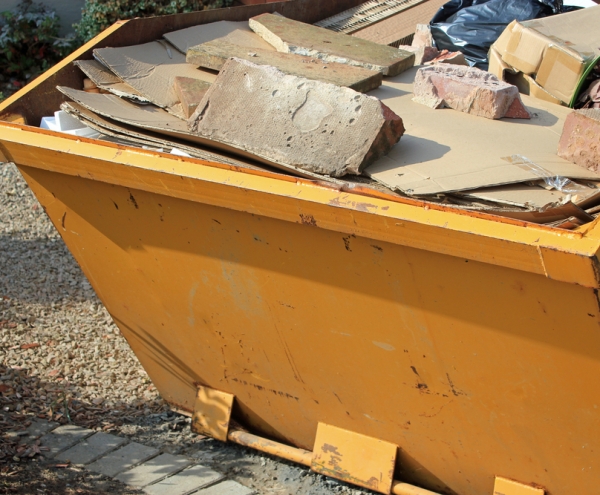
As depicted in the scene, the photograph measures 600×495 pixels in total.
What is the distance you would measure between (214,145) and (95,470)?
1.39 m

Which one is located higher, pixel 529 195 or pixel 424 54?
pixel 424 54

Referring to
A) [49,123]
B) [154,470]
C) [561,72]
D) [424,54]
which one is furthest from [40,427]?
[561,72]

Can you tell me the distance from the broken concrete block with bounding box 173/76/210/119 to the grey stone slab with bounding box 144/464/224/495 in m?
1.39

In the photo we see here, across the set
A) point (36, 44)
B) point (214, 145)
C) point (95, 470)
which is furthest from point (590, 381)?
point (36, 44)

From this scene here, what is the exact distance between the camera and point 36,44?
6.46m

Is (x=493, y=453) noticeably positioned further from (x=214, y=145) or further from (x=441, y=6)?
(x=441, y=6)

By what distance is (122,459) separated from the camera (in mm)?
2658

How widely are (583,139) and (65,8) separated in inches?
244

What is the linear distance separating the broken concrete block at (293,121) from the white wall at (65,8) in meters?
5.24

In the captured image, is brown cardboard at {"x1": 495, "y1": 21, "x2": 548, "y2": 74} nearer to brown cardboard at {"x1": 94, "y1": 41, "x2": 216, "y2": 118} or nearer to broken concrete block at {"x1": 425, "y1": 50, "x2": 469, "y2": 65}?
broken concrete block at {"x1": 425, "y1": 50, "x2": 469, "y2": 65}

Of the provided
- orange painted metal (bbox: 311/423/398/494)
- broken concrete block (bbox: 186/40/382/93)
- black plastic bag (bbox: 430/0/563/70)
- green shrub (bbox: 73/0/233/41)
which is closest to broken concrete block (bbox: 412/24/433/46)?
black plastic bag (bbox: 430/0/563/70)

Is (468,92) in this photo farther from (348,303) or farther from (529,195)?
(348,303)

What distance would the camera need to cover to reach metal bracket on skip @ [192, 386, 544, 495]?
7.93ft

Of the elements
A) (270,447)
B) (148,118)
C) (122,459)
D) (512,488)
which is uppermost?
(148,118)
